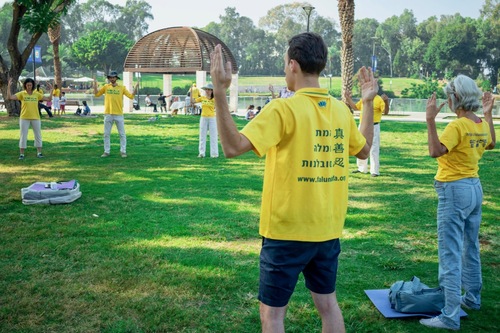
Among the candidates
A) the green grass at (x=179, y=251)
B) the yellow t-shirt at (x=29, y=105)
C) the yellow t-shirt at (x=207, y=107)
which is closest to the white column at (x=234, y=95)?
the yellow t-shirt at (x=207, y=107)

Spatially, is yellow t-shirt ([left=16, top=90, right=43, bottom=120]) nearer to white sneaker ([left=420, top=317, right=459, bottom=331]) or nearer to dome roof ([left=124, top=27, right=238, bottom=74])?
white sneaker ([left=420, top=317, right=459, bottom=331])

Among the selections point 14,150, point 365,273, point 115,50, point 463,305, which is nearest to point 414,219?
point 365,273

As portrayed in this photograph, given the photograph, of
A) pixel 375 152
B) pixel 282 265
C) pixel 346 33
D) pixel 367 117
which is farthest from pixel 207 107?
pixel 346 33

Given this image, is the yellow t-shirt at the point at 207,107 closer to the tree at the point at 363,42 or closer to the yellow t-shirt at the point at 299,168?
the yellow t-shirt at the point at 299,168

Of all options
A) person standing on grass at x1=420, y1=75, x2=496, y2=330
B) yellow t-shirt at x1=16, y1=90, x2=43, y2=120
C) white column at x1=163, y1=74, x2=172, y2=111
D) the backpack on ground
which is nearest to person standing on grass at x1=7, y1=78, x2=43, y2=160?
yellow t-shirt at x1=16, y1=90, x2=43, y2=120

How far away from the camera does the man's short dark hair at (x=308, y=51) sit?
285 cm

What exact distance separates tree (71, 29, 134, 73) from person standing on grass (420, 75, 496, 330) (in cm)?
8618

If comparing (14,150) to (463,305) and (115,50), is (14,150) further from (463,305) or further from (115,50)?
(115,50)

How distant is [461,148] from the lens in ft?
13.8

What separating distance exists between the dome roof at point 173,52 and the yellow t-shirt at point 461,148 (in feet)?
106

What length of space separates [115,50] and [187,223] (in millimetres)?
85369

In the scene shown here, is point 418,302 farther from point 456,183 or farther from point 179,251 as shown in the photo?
point 179,251

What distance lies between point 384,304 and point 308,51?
2.59 meters

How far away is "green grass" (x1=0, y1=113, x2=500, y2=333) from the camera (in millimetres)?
4312
